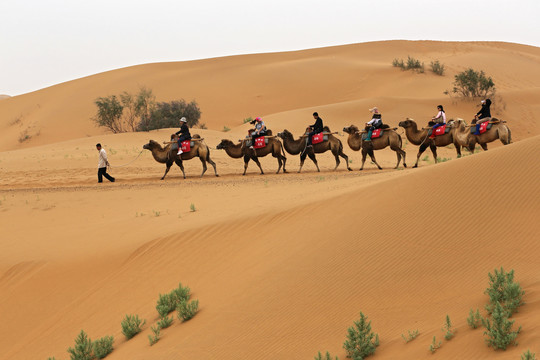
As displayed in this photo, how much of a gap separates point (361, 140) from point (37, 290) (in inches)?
580

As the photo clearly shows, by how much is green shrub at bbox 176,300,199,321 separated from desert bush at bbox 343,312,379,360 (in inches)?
109

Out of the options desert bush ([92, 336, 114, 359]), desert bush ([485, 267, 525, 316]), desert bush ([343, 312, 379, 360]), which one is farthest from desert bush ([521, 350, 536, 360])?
desert bush ([92, 336, 114, 359])

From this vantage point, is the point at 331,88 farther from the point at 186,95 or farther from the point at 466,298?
the point at 466,298

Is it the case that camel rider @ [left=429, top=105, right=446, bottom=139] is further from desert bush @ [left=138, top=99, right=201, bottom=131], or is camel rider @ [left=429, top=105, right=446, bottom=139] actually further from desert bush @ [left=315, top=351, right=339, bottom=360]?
desert bush @ [left=138, top=99, right=201, bottom=131]

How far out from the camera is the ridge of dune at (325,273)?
23.7 ft

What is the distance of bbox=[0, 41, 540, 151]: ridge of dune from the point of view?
48031 mm

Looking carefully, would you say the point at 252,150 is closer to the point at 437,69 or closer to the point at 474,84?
the point at 474,84

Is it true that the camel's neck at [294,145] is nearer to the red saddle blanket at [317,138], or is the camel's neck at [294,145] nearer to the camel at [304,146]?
the camel at [304,146]

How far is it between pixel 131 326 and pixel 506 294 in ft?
16.2

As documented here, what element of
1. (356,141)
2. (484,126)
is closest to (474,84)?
(356,141)

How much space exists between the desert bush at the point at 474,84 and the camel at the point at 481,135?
82.9 ft

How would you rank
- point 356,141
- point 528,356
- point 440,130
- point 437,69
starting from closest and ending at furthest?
point 528,356
point 440,130
point 356,141
point 437,69

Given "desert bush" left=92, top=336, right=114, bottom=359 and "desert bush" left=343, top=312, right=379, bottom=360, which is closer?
"desert bush" left=343, top=312, right=379, bottom=360

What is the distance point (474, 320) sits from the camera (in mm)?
6301
